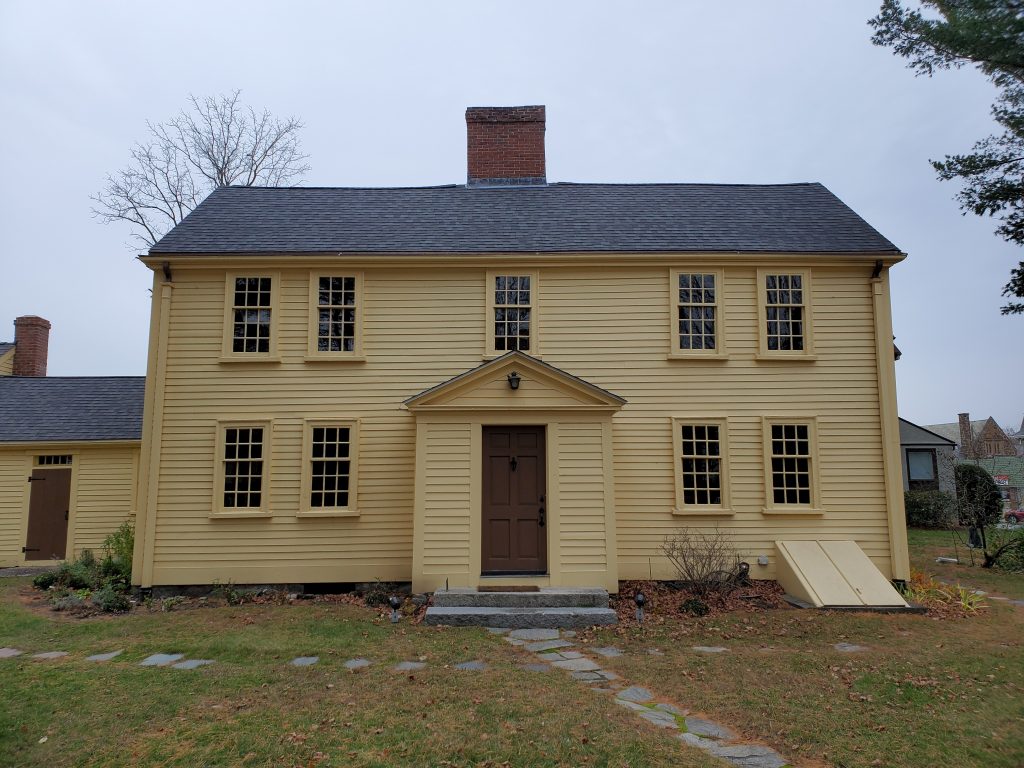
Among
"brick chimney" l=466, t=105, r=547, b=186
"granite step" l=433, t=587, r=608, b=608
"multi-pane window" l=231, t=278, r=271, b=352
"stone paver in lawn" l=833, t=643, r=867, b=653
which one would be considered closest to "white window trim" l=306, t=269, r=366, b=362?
"multi-pane window" l=231, t=278, r=271, b=352

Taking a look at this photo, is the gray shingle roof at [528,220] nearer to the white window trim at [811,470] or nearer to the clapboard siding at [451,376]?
the clapboard siding at [451,376]

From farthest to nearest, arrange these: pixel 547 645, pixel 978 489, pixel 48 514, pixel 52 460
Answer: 1. pixel 978 489
2. pixel 52 460
3. pixel 48 514
4. pixel 547 645

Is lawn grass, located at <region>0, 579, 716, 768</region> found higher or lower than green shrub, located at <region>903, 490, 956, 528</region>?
lower

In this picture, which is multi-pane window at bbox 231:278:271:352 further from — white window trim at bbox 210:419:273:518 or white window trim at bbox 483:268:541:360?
white window trim at bbox 483:268:541:360

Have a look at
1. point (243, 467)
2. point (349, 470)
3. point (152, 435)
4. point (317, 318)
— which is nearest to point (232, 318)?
point (317, 318)

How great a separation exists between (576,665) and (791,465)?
6.28 meters

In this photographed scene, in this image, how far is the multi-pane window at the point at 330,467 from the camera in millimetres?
10820

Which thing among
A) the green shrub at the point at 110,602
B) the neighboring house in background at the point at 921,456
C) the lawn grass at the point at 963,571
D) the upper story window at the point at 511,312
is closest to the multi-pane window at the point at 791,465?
the lawn grass at the point at 963,571

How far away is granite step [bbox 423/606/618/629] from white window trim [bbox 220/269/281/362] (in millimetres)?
5507

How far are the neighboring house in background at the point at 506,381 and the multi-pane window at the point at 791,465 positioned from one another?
0.04 meters

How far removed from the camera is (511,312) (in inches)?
449

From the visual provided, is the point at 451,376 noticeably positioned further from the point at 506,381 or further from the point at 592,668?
the point at 592,668

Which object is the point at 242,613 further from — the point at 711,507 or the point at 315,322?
the point at 711,507

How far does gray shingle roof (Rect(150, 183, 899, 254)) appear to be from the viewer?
11430 millimetres
